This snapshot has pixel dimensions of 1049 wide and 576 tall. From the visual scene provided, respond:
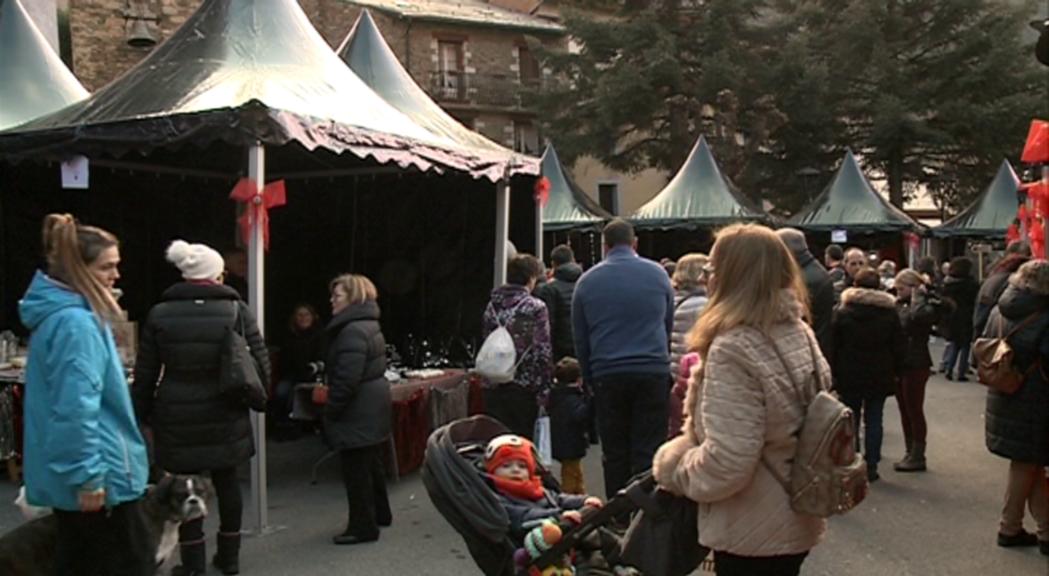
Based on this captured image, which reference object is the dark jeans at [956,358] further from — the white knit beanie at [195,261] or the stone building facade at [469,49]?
the stone building facade at [469,49]

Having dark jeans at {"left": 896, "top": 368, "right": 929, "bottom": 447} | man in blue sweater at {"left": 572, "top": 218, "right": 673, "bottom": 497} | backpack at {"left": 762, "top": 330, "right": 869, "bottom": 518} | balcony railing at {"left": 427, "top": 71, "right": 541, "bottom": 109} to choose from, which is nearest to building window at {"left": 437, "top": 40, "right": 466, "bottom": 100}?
balcony railing at {"left": 427, "top": 71, "right": 541, "bottom": 109}

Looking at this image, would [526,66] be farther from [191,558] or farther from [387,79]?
[191,558]

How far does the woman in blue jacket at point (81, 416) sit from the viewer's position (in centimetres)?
336

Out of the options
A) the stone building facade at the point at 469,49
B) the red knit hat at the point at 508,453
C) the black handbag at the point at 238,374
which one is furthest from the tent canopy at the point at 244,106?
the stone building facade at the point at 469,49

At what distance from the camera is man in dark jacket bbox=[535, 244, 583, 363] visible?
303 inches

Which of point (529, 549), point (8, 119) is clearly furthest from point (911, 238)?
point (529, 549)

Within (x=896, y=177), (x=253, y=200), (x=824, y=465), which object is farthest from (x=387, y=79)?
(x=896, y=177)

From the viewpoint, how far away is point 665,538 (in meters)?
3.07

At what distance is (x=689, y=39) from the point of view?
28.9 m

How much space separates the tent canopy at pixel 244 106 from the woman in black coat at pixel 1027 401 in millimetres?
4064

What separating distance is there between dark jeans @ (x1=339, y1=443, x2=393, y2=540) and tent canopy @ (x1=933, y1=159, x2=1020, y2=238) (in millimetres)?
17913

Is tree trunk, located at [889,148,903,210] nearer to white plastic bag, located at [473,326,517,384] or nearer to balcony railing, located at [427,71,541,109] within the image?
balcony railing, located at [427,71,541,109]

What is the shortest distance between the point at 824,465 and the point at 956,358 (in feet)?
35.7

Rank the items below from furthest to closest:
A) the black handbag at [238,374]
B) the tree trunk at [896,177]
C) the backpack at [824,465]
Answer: the tree trunk at [896,177] < the black handbag at [238,374] < the backpack at [824,465]
